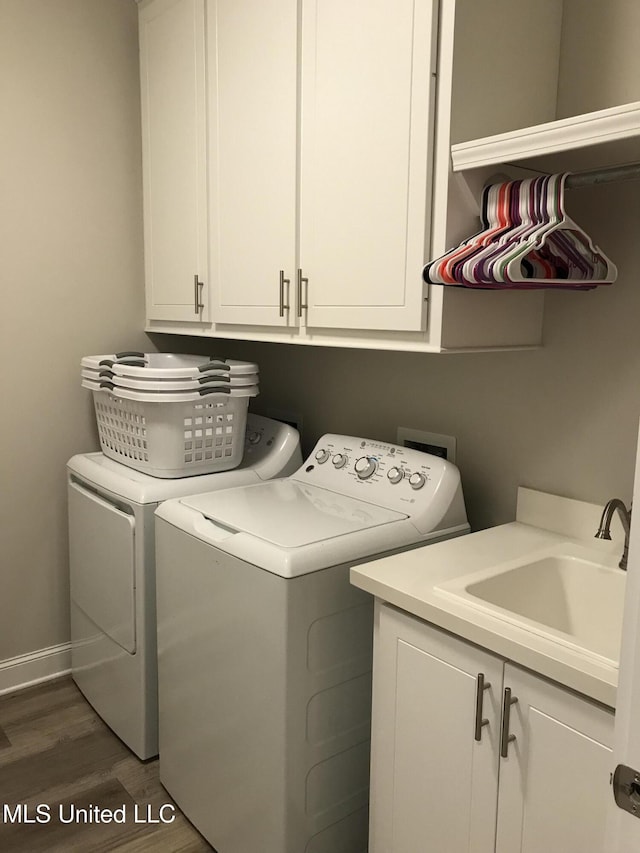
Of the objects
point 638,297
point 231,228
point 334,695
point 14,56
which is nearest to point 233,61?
point 231,228

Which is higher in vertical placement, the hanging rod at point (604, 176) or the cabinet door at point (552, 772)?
the hanging rod at point (604, 176)

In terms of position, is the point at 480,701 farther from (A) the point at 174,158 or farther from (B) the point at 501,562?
(A) the point at 174,158

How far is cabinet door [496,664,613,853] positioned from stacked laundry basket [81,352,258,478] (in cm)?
128

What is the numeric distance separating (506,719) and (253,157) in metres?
1.62

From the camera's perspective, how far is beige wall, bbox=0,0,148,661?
8.12 feet

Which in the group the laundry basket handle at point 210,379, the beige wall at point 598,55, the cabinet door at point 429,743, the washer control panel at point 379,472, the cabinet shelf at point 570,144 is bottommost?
the cabinet door at point 429,743

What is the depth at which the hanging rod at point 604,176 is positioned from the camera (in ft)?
4.67

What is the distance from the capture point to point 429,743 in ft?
4.80

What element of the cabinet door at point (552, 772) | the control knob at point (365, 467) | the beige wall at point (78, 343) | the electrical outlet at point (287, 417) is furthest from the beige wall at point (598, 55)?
the electrical outlet at point (287, 417)

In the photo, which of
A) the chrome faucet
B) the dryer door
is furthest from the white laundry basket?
the chrome faucet

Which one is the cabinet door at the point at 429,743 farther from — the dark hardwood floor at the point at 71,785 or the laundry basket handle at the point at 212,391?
the laundry basket handle at the point at 212,391

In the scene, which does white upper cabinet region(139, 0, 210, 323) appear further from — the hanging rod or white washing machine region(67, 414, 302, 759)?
the hanging rod

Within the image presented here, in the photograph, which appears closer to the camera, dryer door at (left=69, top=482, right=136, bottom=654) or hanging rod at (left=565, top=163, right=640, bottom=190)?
hanging rod at (left=565, top=163, right=640, bottom=190)

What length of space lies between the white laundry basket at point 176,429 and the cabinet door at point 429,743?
37.2 inches
